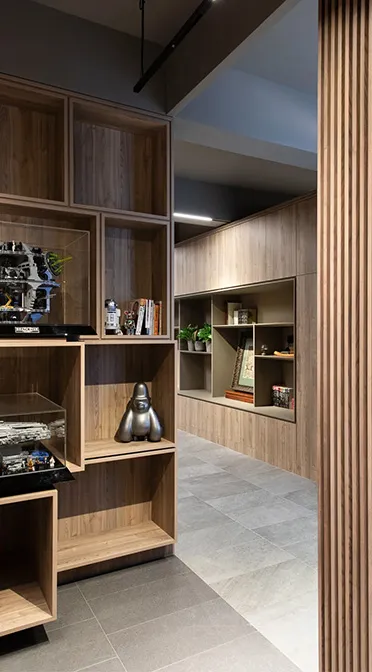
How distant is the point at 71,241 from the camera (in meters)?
2.40

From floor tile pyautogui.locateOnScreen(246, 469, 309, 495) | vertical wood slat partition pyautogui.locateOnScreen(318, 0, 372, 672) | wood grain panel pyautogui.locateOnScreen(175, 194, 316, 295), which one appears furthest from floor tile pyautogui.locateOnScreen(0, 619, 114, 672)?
wood grain panel pyautogui.locateOnScreen(175, 194, 316, 295)

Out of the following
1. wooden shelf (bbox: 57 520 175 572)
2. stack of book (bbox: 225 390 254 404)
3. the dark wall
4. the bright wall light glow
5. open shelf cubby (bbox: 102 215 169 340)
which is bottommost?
wooden shelf (bbox: 57 520 175 572)

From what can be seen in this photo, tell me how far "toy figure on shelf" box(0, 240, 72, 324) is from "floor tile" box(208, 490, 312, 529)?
214 centimetres

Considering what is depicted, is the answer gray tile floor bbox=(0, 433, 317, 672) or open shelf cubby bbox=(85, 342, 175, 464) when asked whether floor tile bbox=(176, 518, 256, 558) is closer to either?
gray tile floor bbox=(0, 433, 317, 672)

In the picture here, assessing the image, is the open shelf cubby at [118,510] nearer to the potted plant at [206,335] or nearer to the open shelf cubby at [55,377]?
the open shelf cubby at [55,377]

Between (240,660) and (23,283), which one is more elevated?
(23,283)

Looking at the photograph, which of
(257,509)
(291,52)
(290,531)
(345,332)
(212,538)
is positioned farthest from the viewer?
(257,509)

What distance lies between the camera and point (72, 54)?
244 cm

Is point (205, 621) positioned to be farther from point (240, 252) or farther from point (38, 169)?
point (240, 252)

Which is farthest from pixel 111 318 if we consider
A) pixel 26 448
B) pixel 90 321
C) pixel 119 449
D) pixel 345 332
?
pixel 345 332

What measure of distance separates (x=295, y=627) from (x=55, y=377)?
169cm

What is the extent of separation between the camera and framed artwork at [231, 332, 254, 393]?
5.74m

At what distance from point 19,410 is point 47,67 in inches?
67.8

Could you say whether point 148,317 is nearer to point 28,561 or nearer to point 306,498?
point 28,561
